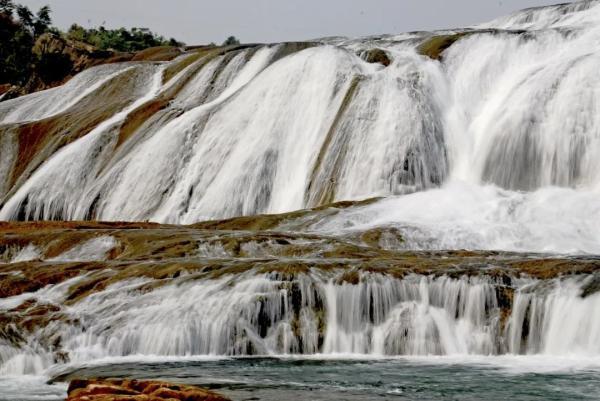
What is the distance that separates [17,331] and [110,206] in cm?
2199

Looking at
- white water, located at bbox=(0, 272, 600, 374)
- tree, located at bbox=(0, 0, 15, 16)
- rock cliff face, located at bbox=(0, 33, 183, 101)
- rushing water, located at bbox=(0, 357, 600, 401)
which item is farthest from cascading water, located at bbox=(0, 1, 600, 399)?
tree, located at bbox=(0, 0, 15, 16)

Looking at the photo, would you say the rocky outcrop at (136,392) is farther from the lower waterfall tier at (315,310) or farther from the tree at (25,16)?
the tree at (25,16)

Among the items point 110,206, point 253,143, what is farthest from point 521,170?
point 110,206

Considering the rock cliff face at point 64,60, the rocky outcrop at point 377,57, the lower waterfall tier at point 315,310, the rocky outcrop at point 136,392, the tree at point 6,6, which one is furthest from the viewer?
the tree at point 6,6

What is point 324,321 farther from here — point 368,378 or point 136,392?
point 136,392

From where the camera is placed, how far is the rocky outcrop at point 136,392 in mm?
12195

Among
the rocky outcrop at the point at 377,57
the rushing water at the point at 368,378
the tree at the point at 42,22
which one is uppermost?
the tree at the point at 42,22

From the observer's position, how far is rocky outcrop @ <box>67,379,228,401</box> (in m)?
12.2

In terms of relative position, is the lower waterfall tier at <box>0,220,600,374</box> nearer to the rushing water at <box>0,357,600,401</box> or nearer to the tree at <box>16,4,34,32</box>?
the rushing water at <box>0,357,600,401</box>

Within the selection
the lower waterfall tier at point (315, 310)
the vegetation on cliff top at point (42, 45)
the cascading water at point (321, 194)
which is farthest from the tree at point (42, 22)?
the lower waterfall tier at point (315, 310)

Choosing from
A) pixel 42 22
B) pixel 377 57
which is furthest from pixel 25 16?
pixel 377 57

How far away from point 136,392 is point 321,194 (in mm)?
23840

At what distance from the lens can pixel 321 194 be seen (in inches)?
1430

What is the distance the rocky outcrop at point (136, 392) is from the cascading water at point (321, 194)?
7.22m
